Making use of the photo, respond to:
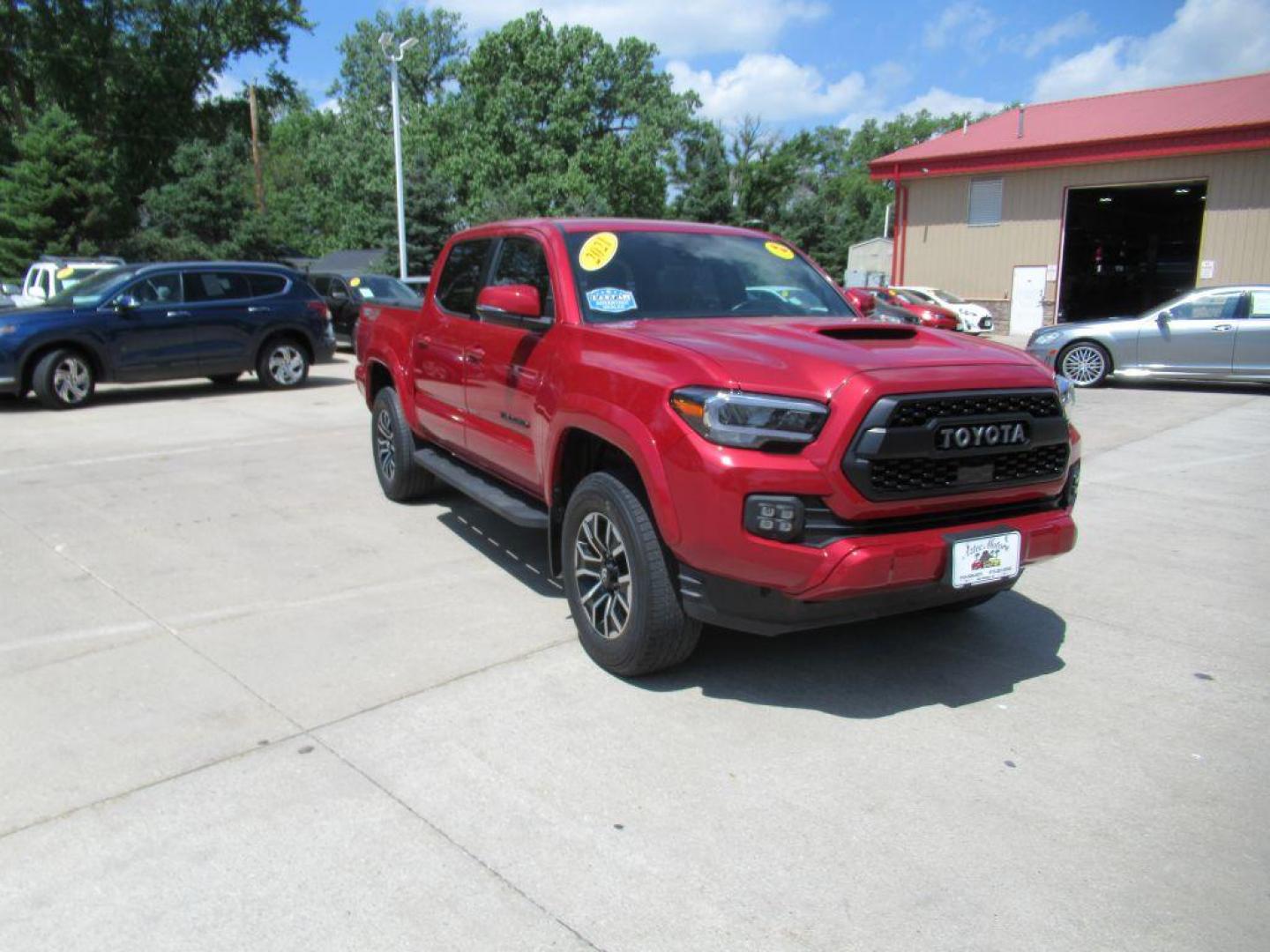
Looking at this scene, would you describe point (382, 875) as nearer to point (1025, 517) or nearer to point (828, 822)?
point (828, 822)

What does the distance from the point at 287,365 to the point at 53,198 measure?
24262 mm

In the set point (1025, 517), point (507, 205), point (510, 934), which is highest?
point (507, 205)

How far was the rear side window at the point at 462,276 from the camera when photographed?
19.2 ft

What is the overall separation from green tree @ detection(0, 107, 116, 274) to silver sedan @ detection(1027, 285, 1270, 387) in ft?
101

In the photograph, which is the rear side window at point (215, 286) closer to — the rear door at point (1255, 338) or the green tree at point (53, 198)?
the rear door at point (1255, 338)

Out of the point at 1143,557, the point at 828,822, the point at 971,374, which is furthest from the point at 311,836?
the point at 1143,557

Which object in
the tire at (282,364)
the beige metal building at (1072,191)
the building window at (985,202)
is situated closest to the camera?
the tire at (282,364)

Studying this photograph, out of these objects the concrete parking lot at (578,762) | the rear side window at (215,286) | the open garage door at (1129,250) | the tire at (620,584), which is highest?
the open garage door at (1129,250)

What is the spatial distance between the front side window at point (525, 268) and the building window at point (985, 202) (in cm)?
2723

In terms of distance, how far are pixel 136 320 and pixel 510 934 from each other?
11.4m

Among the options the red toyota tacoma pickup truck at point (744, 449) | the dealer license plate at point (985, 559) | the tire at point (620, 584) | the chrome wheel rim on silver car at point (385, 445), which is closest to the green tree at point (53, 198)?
the chrome wheel rim on silver car at point (385, 445)

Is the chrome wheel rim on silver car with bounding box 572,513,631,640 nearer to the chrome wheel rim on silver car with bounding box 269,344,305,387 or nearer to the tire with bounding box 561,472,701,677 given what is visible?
the tire with bounding box 561,472,701,677

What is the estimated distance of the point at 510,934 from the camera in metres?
2.62

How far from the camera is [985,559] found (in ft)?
12.2
